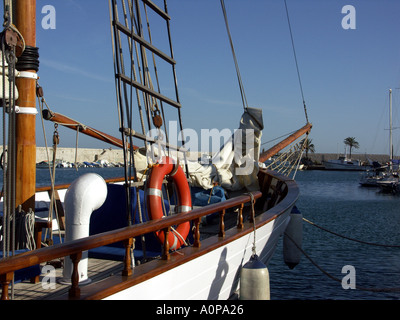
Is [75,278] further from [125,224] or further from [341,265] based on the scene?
[341,265]

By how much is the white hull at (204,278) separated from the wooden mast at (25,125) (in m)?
1.86

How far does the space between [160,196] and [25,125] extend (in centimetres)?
157

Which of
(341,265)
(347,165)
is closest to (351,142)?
(347,165)

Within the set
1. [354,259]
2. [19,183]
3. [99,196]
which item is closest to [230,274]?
[99,196]

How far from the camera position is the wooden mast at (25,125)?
436cm

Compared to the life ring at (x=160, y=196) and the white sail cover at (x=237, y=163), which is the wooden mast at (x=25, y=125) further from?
the white sail cover at (x=237, y=163)

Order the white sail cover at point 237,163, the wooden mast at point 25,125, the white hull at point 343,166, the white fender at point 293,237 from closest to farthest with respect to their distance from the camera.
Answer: the wooden mast at point 25,125 < the white fender at point 293,237 < the white sail cover at point 237,163 < the white hull at point 343,166

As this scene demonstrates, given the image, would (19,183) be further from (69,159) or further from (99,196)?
(69,159)

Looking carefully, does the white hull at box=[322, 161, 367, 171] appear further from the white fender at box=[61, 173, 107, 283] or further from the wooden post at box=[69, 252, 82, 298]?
the wooden post at box=[69, 252, 82, 298]

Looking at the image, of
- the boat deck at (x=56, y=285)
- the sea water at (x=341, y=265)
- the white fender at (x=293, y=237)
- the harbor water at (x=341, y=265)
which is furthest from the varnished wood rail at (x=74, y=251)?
the white fender at (x=293, y=237)

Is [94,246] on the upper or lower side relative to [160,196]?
lower

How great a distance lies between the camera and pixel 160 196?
4133 millimetres

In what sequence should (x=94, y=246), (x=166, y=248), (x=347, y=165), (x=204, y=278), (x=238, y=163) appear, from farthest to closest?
1. (x=347, y=165)
2. (x=238, y=163)
3. (x=204, y=278)
4. (x=166, y=248)
5. (x=94, y=246)

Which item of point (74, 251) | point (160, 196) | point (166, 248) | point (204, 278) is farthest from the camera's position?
point (160, 196)
